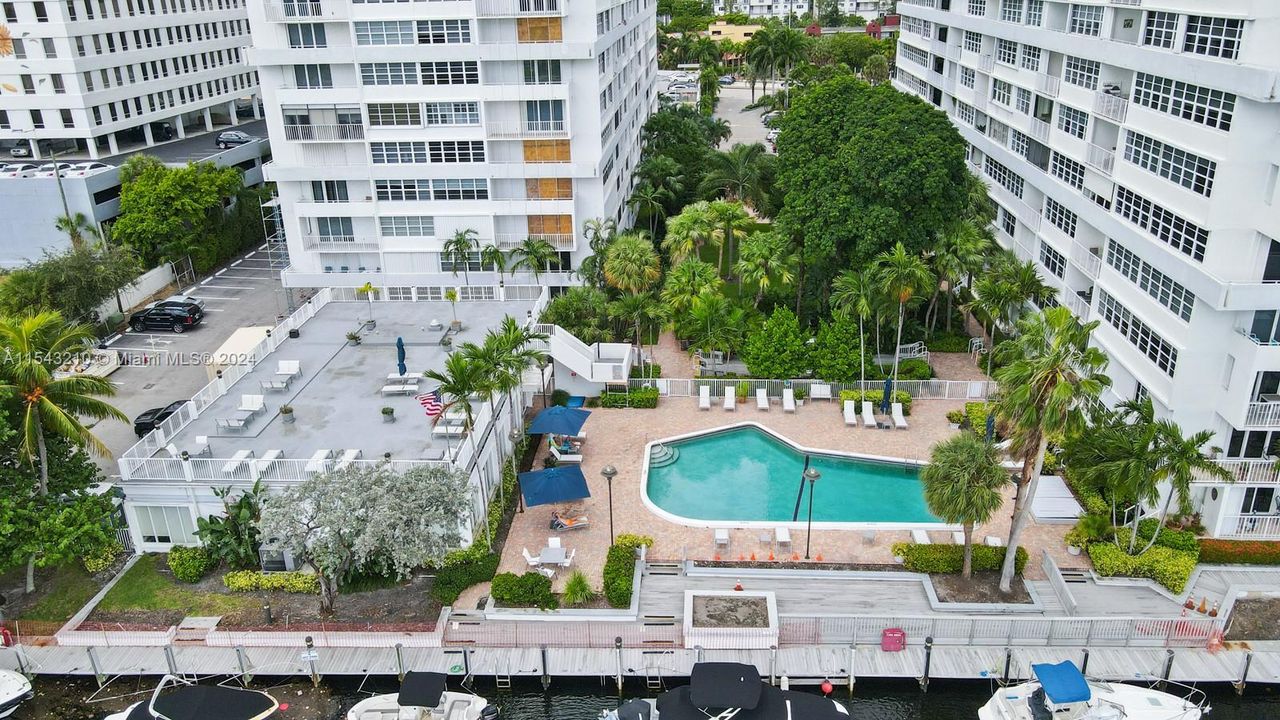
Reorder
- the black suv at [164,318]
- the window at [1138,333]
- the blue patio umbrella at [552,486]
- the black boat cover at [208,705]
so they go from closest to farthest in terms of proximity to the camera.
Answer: the black boat cover at [208,705] → the window at [1138,333] → the blue patio umbrella at [552,486] → the black suv at [164,318]

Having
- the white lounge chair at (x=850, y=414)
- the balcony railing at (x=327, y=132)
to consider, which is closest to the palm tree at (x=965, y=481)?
the white lounge chair at (x=850, y=414)

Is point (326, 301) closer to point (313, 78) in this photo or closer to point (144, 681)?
point (313, 78)

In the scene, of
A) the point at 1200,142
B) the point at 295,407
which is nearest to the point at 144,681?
the point at 295,407

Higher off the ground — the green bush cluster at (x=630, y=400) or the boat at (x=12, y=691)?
the green bush cluster at (x=630, y=400)

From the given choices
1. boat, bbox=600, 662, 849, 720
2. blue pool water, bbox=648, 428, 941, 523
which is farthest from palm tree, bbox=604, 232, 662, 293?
boat, bbox=600, 662, 849, 720

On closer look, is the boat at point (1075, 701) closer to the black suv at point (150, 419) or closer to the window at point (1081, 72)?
the window at point (1081, 72)

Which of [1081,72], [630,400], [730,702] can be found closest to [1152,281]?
[1081,72]

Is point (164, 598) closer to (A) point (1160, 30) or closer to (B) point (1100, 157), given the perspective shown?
(B) point (1100, 157)
